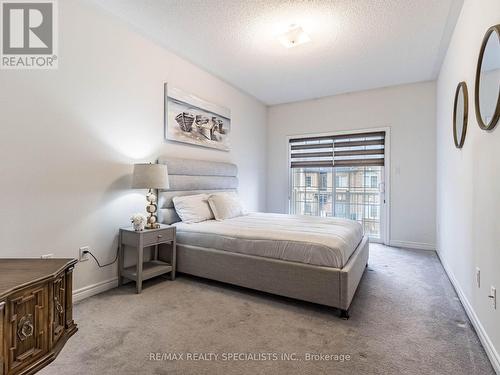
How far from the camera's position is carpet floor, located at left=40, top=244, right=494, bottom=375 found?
1.54m

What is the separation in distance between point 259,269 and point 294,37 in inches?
94.1

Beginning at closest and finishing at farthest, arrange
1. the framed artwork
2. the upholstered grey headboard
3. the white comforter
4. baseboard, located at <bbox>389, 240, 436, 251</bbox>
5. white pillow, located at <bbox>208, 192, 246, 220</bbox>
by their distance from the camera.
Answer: the white comforter
the upholstered grey headboard
the framed artwork
white pillow, located at <bbox>208, 192, 246, 220</bbox>
baseboard, located at <bbox>389, 240, 436, 251</bbox>

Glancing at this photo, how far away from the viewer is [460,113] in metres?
2.52

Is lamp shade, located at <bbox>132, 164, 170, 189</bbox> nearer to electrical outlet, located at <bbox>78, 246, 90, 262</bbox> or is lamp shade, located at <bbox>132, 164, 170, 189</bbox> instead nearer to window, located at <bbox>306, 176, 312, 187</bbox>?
electrical outlet, located at <bbox>78, 246, 90, 262</bbox>

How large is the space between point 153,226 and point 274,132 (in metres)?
3.63

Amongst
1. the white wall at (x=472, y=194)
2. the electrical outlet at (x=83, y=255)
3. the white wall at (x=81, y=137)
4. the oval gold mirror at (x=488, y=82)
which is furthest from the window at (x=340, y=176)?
the electrical outlet at (x=83, y=255)

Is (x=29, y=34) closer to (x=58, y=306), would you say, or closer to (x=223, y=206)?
(x=58, y=306)

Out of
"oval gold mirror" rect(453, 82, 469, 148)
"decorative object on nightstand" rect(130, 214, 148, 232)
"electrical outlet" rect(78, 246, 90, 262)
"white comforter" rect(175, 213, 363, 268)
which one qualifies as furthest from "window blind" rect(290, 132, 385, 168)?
"electrical outlet" rect(78, 246, 90, 262)

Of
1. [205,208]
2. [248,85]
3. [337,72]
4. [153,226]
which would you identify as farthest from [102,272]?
[337,72]

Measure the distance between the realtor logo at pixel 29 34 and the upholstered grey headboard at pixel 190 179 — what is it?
1387mm

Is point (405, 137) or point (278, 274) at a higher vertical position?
point (405, 137)

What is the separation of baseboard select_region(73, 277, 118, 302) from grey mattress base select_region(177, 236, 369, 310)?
665 mm

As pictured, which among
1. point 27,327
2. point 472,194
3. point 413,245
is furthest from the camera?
point 413,245

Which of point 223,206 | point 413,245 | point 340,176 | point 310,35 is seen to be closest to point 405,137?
point 340,176
